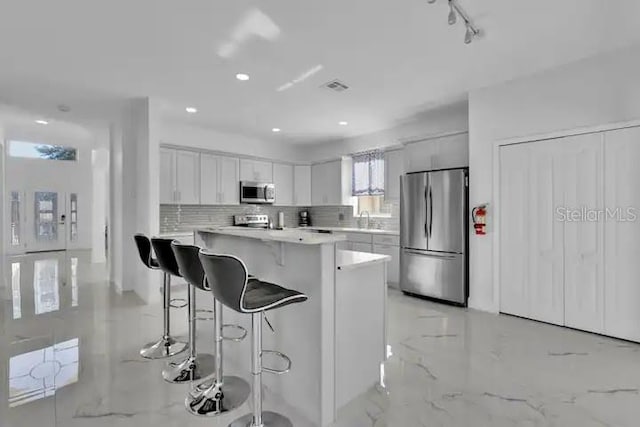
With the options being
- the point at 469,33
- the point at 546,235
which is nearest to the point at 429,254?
the point at 546,235

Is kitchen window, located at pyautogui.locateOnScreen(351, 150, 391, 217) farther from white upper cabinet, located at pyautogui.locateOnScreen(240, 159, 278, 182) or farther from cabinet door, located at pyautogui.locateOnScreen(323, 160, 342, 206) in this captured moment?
white upper cabinet, located at pyautogui.locateOnScreen(240, 159, 278, 182)

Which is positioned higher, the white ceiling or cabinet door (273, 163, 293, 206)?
the white ceiling

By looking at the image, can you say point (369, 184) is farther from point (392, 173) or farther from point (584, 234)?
point (584, 234)

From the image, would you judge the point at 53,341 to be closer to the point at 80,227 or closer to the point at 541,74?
the point at 541,74

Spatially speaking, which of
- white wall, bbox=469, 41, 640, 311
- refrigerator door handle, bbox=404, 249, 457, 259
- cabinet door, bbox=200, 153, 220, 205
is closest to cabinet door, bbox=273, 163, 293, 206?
cabinet door, bbox=200, 153, 220, 205

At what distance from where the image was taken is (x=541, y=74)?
3.67 m

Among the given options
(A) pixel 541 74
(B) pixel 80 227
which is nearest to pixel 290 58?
(A) pixel 541 74

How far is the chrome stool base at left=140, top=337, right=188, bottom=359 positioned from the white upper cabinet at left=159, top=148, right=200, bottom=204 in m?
2.89

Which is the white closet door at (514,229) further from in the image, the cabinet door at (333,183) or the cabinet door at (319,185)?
the cabinet door at (319,185)

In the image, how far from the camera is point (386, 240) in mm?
5469

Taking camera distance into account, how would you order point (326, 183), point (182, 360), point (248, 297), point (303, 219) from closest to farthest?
point (248, 297), point (182, 360), point (326, 183), point (303, 219)

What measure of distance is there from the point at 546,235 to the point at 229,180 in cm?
497

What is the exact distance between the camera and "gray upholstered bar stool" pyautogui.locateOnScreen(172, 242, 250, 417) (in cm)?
214

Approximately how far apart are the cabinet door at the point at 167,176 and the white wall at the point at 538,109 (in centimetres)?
451
